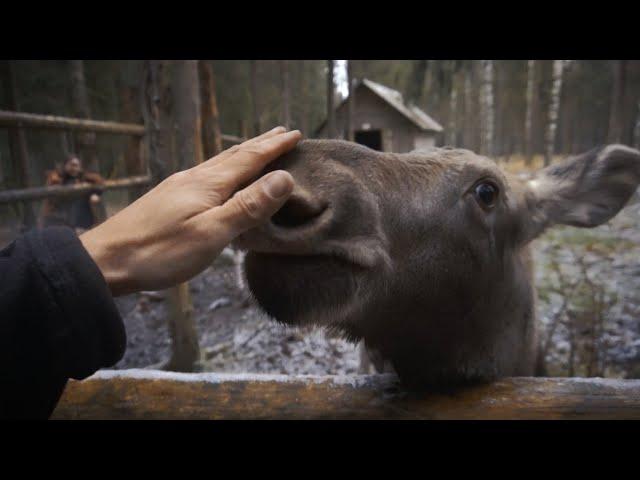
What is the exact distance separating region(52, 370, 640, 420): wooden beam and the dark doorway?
16892 millimetres

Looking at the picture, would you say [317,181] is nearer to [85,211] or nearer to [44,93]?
[85,211]

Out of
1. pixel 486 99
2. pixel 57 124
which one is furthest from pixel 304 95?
pixel 57 124

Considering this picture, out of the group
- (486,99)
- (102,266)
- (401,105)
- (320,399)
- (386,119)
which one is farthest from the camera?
(486,99)

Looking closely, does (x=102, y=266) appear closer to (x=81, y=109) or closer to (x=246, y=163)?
(x=246, y=163)

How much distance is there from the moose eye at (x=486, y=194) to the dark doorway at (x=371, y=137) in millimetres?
16247

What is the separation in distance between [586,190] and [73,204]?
23.8ft

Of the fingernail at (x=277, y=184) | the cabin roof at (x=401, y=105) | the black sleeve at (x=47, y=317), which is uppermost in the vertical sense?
the cabin roof at (x=401, y=105)

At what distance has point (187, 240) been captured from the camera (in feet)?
4.14

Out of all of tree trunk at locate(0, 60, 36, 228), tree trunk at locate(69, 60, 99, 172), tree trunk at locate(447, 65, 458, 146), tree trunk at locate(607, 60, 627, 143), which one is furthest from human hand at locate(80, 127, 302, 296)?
tree trunk at locate(447, 65, 458, 146)

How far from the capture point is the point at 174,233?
1261 mm

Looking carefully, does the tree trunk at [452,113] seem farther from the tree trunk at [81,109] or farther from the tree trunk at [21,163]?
the tree trunk at [21,163]

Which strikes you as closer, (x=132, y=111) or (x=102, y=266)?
(x=102, y=266)

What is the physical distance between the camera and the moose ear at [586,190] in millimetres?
2965

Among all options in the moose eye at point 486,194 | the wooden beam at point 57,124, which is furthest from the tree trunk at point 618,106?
the wooden beam at point 57,124
